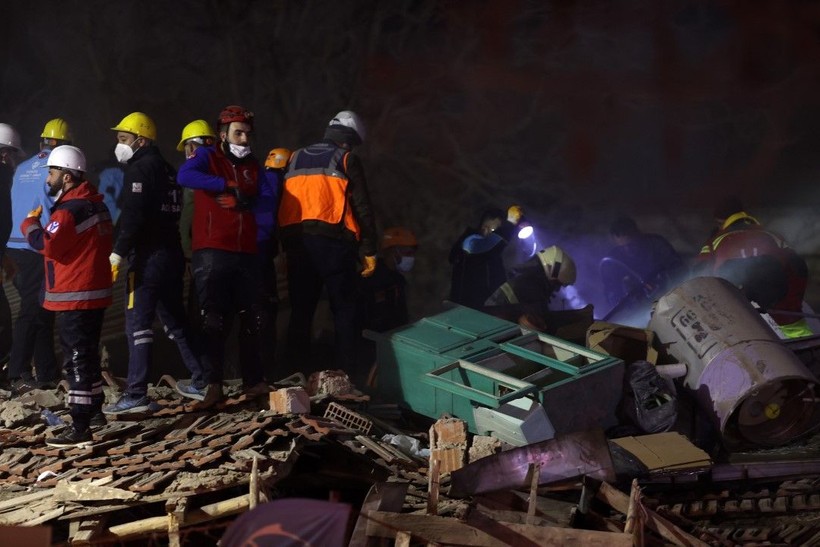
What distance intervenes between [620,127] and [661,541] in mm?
7037

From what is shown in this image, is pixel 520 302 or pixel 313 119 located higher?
pixel 313 119

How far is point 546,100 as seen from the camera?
1159 cm

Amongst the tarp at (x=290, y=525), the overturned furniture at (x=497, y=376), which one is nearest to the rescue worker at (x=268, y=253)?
the overturned furniture at (x=497, y=376)

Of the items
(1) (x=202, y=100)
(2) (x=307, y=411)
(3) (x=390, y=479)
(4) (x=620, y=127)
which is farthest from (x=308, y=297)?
(4) (x=620, y=127)

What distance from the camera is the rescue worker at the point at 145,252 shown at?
22.0 feet

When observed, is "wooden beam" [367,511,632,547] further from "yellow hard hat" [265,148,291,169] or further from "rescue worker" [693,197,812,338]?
"yellow hard hat" [265,148,291,169]

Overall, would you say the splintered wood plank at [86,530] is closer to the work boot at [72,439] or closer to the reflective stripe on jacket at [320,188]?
the work boot at [72,439]

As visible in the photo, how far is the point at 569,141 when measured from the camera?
37.9 ft

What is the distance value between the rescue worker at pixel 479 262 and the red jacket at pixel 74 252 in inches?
134

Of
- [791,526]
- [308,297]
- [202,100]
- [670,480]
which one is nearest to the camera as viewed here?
[791,526]

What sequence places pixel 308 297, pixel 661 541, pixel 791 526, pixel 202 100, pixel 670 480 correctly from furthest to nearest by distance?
pixel 202 100, pixel 308 297, pixel 670 480, pixel 791 526, pixel 661 541

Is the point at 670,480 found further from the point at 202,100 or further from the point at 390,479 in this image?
the point at 202,100

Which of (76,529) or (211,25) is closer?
(76,529)

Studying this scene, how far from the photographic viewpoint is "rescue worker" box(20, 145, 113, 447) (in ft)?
20.3
